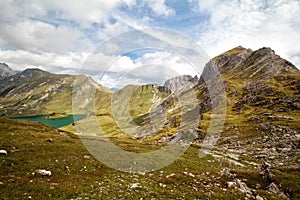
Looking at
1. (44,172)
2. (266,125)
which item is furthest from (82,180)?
(266,125)

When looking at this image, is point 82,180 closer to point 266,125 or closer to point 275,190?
point 275,190

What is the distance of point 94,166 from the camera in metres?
25.1

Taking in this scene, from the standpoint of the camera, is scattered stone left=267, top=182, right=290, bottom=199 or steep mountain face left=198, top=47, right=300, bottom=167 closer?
scattered stone left=267, top=182, right=290, bottom=199

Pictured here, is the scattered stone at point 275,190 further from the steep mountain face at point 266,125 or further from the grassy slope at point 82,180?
the steep mountain face at point 266,125

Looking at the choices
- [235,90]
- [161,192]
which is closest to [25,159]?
[161,192]

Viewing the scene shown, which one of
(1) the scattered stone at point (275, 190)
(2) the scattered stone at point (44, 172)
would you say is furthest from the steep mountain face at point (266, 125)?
(2) the scattered stone at point (44, 172)

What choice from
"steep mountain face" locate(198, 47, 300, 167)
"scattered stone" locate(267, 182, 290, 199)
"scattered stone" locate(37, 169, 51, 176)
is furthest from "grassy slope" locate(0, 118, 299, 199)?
"steep mountain face" locate(198, 47, 300, 167)

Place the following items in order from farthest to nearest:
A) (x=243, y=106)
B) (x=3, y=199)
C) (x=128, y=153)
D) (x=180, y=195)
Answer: (x=243, y=106)
(x=128, y=153)
(x=180, y=195)
(x=3, y=199)

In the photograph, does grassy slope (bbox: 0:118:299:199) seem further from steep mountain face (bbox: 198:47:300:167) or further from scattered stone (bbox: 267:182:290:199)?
steep mountain face (bbox: 198:47:300:167)

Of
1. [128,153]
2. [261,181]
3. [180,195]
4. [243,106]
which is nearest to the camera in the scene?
[180,195]

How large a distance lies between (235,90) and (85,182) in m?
191

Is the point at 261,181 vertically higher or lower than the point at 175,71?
lower

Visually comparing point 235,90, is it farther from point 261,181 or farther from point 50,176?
point 50,176

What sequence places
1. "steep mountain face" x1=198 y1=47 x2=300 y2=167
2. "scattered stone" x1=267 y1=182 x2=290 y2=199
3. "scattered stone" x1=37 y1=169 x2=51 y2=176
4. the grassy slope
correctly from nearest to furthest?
the grassy slope < "scattered stone" x1=37 y1=169 x2=51 y2=176 < "scattered stone" x1=267 y1=182 x2=290 y2=199 < "steep mountain face" x1=198 y1=47 x2=300 y2=167
